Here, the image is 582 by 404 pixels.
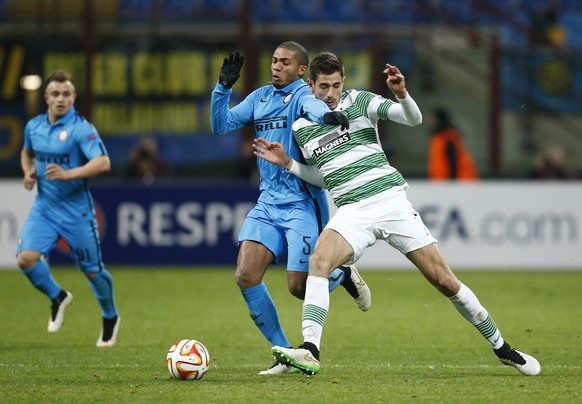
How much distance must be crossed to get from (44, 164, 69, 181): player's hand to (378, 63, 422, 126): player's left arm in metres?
3.23

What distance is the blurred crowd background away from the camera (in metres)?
19.0

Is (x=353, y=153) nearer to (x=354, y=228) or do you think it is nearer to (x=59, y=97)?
(x=354, y=228)

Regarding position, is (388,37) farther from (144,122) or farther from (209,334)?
(209,334)

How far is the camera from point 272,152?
26.3 ft

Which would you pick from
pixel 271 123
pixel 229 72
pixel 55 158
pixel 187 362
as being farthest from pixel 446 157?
pixel 187 362

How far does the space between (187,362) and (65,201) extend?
2.97 metres

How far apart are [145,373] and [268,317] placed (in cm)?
97

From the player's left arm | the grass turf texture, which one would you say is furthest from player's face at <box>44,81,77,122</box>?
the player's left arm

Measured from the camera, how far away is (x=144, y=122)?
1953cm

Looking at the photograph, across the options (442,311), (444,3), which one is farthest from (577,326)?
(444,3)

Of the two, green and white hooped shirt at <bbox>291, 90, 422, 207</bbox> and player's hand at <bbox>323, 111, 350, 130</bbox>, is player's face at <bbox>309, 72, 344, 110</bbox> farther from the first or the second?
player's hand at <bbox>323, 111, 350, 130</bbox>

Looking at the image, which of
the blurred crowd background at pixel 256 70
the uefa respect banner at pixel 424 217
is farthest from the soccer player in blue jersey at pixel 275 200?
the blurred crowd background at pixel 256 70

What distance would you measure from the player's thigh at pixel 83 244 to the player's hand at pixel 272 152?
2.70 meters

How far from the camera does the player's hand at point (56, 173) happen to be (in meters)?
9.82
